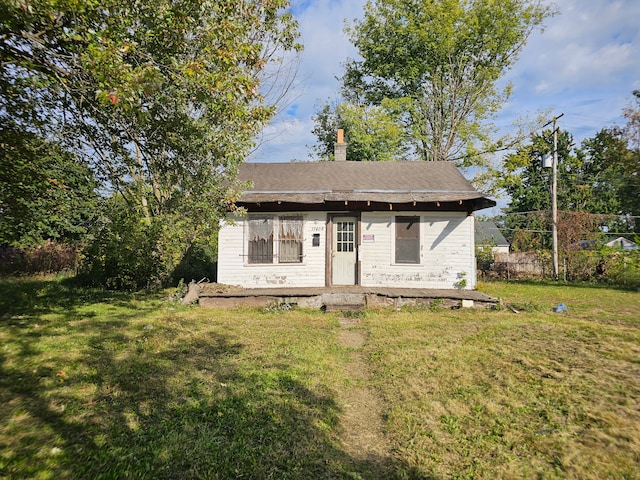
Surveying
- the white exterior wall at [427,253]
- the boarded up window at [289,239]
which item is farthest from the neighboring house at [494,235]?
the boarded up window at [289,239]

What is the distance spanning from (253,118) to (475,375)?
7073mm

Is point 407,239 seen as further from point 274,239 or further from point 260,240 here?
point 260,240

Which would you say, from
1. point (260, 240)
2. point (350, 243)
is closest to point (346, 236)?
point (350, 243)

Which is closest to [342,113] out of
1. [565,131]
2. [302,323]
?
[302,323]

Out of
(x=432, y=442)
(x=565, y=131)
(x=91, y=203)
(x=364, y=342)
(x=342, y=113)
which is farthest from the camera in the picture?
(x=565, y=131)

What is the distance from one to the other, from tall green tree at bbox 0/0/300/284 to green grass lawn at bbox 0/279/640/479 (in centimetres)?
351

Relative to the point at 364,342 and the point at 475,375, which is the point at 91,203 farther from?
the point at 475,375

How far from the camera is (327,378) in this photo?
4914 millimetres

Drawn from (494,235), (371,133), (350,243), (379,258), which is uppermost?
(371,133)

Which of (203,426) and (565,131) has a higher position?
(565,131)

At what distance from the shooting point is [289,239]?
456 inches

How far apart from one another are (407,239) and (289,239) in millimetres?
3933

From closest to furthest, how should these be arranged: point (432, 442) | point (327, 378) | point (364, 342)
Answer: point (432, 442) → point (327, 378) → point (364, 342)

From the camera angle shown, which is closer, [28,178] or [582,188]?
[28,178]
